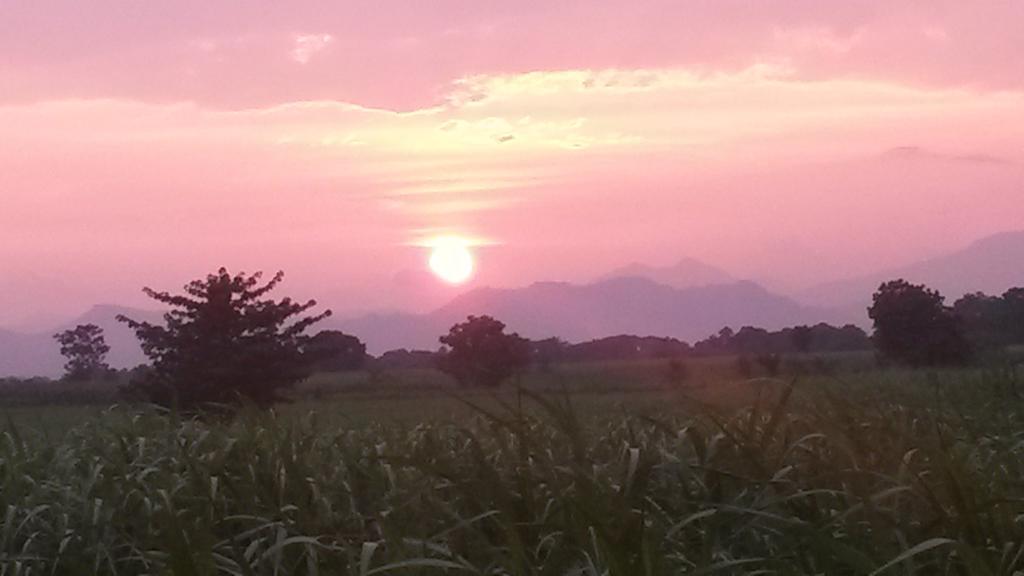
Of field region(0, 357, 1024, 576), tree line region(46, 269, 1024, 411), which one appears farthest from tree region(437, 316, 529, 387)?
field region(0, 357, 1024, 576)

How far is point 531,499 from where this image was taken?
14.7 ft

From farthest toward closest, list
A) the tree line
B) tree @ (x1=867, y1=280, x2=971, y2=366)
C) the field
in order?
1. tree @ (x1=867, y1=280, x2=971, y2=366)
2. the tree line
3. the field

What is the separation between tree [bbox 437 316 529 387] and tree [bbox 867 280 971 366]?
16.8 metres

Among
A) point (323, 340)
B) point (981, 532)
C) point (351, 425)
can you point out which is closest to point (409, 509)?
point (981, 532)

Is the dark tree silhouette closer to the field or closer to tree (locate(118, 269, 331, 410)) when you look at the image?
tree (locate(118, 269, 331, 410))

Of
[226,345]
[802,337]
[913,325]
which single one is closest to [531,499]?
[226,345]

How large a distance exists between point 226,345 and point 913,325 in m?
34.0

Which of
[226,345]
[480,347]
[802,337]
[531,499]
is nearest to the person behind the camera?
[531,499]

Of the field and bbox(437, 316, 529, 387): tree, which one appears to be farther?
bbox(437, 316, 529, 387): tree

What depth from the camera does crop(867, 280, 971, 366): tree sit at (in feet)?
185

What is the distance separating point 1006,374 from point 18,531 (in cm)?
883

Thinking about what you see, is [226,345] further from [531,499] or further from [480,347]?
[531,499]

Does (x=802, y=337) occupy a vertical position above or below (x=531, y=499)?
above

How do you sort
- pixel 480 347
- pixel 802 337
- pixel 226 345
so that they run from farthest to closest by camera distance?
pixel 802 337 → pixel 480 347 → pixel 226 345
